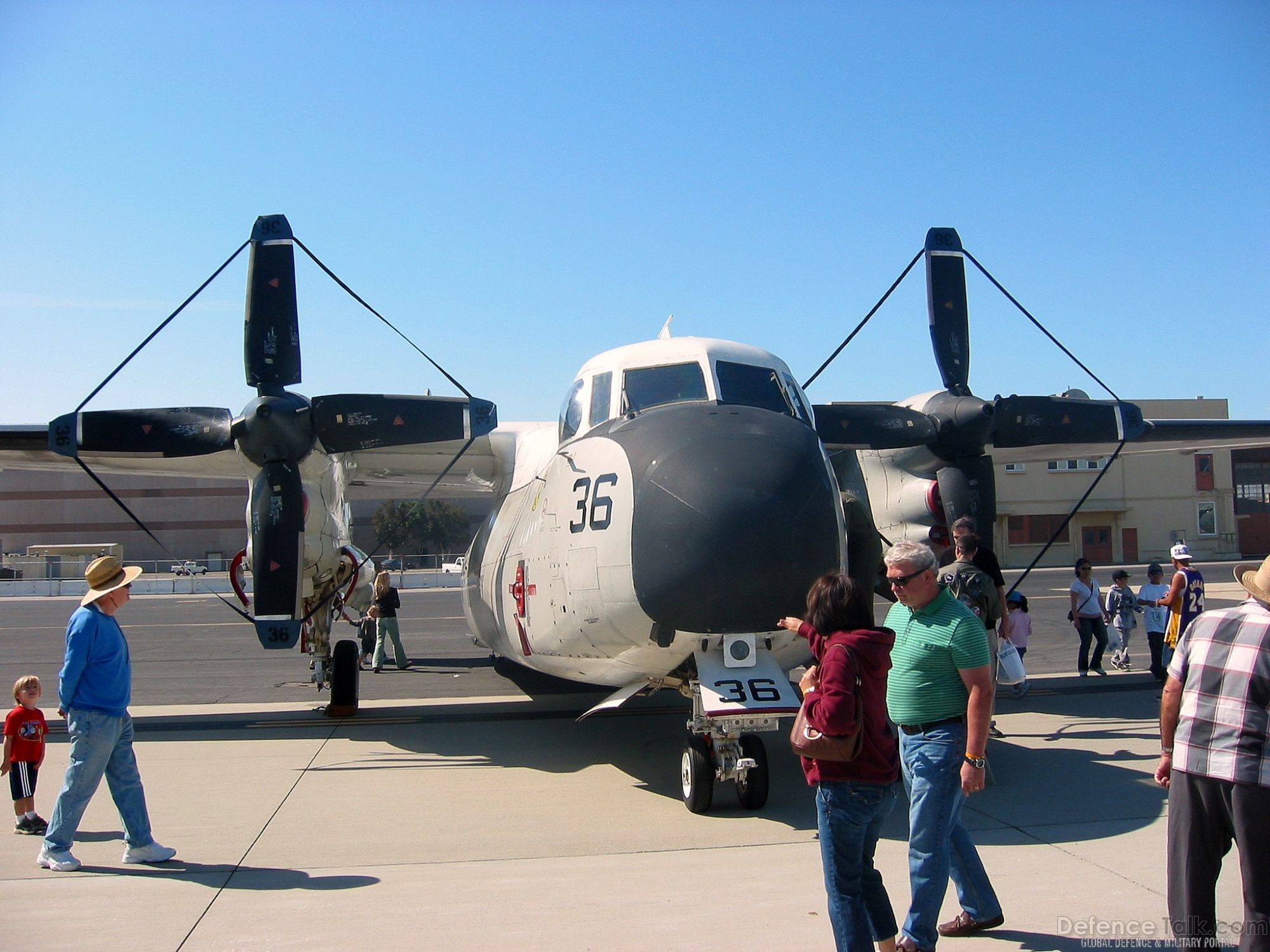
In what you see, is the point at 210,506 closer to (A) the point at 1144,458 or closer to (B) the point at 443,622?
(B) the point at 443,622

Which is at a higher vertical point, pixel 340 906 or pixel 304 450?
pixel 304 450

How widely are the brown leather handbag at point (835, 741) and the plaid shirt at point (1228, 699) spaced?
1197 mm

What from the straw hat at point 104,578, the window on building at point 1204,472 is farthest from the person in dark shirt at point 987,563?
the window on building at point 1204,472

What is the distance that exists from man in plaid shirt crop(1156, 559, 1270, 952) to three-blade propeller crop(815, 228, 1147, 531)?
6.49 m

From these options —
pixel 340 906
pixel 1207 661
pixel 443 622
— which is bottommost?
pixel 443 622

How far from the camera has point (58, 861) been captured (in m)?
5.44

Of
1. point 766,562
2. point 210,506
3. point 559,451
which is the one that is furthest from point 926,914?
point 210,506

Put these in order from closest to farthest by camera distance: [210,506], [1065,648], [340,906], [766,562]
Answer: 1. [340,906]
2. [766,562]
3. [1065,648]
4. [210,506]

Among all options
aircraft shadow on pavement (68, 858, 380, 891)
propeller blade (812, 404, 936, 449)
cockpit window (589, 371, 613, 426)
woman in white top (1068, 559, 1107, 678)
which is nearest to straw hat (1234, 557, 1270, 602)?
aircraft shadow on pavement (68, 858, 380, 891)

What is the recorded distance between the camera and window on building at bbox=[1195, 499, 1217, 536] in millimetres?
55594

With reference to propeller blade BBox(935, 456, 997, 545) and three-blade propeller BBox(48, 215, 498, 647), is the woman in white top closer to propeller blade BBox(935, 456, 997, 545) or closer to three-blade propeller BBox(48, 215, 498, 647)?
propeller blade BBox(935, 456, 997, 545)

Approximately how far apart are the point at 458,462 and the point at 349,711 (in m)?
3.74

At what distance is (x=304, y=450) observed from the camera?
33.1ft

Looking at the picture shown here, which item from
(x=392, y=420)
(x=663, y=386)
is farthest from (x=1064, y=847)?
(x=392, y=420)
